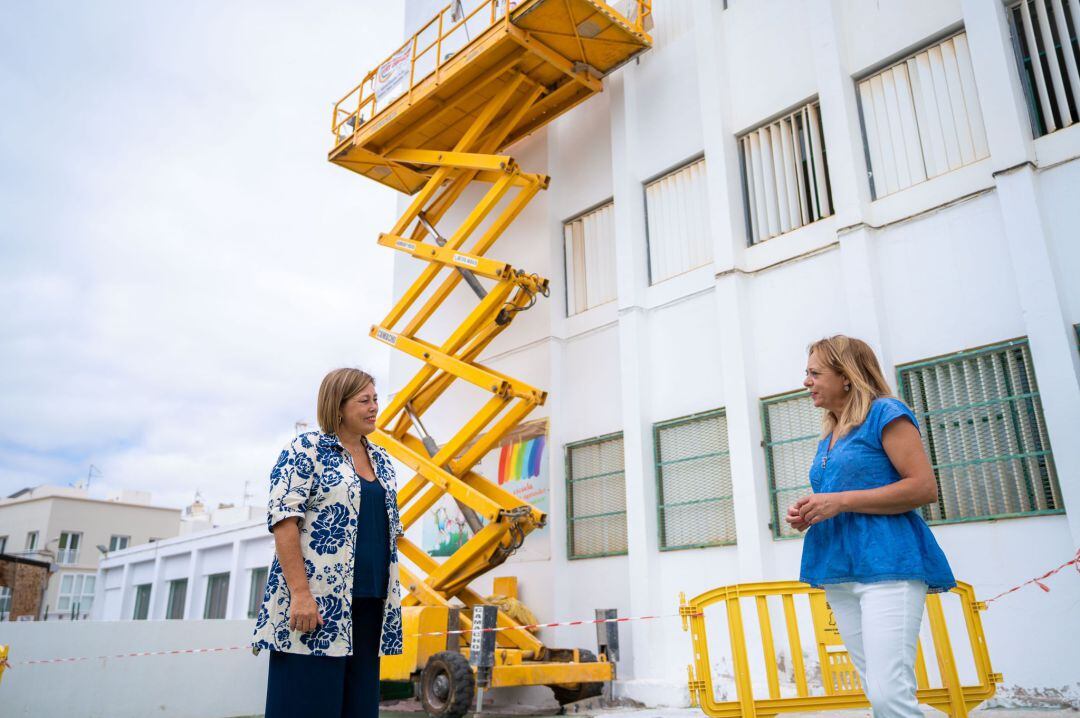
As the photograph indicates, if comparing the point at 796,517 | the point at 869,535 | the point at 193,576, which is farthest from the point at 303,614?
the point at 193,576

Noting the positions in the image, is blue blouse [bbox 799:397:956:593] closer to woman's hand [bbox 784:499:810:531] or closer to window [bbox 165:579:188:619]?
woman's hand [bbox 784:499:810:531]

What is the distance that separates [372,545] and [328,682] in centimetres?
52

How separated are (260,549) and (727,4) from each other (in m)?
20.2

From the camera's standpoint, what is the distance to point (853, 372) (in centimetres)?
329

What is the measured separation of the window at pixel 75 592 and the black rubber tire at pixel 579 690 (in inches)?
1726

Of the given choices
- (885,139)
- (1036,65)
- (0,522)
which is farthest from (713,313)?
(0,522)

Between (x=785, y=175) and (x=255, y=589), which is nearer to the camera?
(x=785, y=175)

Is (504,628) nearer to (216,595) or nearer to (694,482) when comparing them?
(694,482)

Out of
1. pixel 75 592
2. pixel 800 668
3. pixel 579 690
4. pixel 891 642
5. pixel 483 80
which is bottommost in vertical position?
pixel 579 690

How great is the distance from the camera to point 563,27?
11.0 metres

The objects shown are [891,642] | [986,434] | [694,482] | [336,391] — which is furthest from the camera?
[694,482]

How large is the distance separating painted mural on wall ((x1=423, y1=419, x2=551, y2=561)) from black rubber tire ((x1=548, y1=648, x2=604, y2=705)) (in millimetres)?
2342

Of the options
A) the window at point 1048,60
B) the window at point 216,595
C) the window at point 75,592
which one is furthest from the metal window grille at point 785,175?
the window at point 75,592

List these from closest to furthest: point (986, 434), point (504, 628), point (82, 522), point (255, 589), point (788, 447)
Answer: point (986, 434) < point (504, 628) < point (788, 447) < point (255, 589) < point (82, 522)
